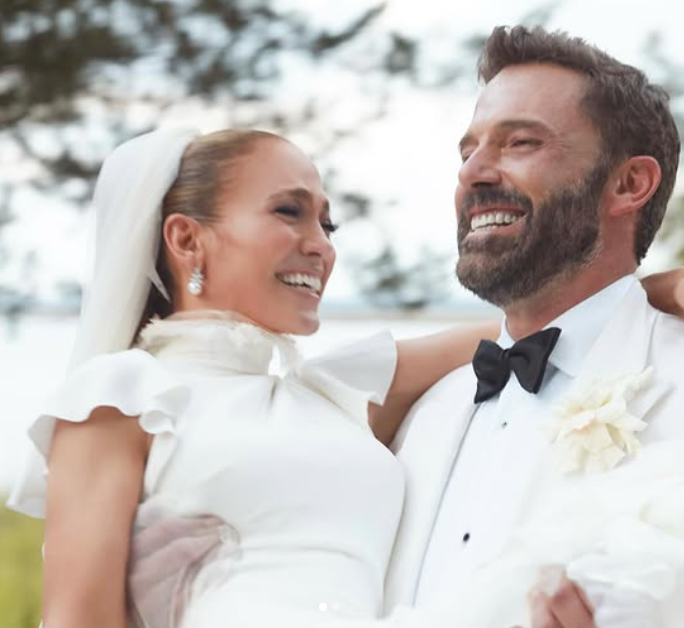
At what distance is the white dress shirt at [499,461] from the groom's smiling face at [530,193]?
0.35ft

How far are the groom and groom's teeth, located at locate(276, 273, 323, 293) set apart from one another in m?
0.26

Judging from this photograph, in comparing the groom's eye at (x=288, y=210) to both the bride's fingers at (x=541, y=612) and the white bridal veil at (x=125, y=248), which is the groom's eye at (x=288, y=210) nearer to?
the white bridal veil at (x=125, y=248)

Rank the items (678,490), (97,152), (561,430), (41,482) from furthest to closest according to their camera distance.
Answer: (97,152) < (41,482) < (561,430) < (678,490)

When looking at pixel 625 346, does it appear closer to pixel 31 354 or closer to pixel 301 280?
pixel 301 280

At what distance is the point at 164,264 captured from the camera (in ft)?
8.09

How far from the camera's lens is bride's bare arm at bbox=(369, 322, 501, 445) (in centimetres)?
257

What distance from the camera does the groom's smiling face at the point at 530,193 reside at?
2.31 m

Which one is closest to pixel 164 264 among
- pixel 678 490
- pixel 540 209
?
pixel 540 209

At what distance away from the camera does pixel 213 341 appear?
7.61ft

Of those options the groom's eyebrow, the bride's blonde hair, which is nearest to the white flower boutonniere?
the groom's eyebrow

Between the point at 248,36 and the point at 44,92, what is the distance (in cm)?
84

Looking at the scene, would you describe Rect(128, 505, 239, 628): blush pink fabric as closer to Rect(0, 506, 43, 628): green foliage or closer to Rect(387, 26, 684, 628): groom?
Rect(387, 26, 684, 628): groom

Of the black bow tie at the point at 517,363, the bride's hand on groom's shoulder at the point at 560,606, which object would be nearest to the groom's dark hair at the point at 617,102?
the black bow tie at the point at 517,363

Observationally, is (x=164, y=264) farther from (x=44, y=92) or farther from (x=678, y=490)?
(x=44, y=92)
